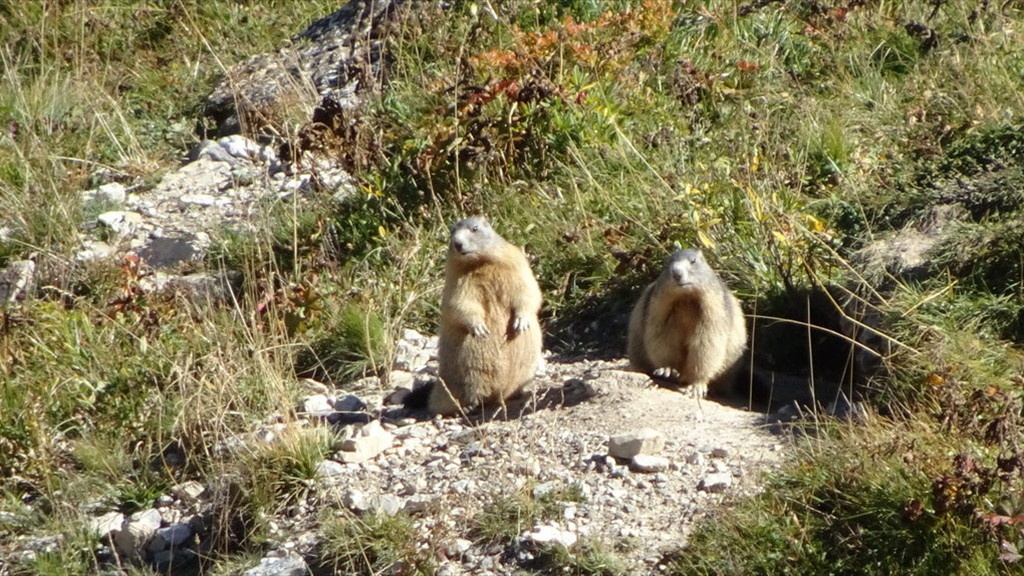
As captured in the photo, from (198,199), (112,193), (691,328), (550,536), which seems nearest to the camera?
(550,536)

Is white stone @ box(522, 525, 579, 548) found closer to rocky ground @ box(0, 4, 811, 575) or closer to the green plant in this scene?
rocky ground @ box(0, 4, 811, 575)

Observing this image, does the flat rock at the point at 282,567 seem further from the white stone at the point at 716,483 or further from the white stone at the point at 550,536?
the white stone at the point at 716,483

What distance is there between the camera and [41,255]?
9500 mm

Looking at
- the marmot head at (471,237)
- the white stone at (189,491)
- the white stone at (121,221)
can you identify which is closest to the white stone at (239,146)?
the white stone at (121,221)

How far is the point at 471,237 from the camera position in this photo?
7418 mm

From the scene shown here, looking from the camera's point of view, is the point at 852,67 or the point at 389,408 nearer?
the point at 389,408


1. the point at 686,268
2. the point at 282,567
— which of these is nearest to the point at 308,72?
the point at 686,268

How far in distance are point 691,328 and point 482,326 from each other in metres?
1.22

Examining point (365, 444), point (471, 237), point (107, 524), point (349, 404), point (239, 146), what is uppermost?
point (471, 237)

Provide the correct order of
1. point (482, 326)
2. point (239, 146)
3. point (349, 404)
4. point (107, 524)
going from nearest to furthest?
point (107, 524), point (482, 326), point (349, 404), point (239, 146)

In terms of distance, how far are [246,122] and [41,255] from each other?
218cm

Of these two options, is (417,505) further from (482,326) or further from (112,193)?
(112,193)

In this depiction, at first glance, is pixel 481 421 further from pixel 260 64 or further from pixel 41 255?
pixel 260 64

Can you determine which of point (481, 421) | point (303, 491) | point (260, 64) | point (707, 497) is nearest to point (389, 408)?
point (481, 421)
